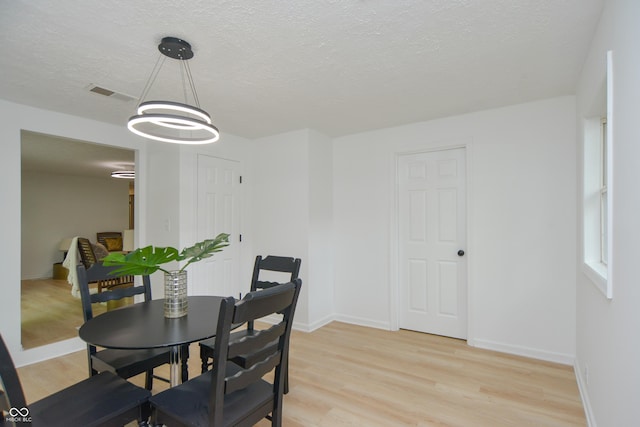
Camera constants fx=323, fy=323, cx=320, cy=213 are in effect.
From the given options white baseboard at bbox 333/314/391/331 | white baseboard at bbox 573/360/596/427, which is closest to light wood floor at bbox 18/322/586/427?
white baseboard at bbox 573/360/596/427

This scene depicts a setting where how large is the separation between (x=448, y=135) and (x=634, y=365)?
268cm

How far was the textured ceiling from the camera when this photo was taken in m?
1.68

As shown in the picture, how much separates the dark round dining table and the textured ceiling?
65.0 inches

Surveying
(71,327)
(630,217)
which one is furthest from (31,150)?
(630,217)

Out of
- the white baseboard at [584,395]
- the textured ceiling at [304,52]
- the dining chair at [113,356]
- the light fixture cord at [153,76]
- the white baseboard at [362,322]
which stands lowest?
the white baseboard at [362,322]

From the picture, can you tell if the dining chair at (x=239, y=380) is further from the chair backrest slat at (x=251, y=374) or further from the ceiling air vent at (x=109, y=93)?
the ceiling air vent at (x=109, y=93)

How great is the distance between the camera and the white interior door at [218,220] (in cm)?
383

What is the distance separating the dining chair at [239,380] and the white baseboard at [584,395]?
1891 millimetres

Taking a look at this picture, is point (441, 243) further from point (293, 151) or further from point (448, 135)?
point (293, 151)

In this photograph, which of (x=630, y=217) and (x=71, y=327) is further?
(x=71, y=327)

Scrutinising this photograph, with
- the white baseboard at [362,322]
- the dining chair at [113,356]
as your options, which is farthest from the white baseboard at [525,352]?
the dining chair at [113,356]

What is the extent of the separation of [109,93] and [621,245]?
11.7 feet

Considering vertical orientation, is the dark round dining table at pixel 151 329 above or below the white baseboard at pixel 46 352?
above

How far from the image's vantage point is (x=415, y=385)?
2514 mm
